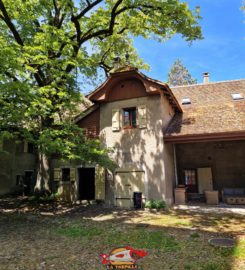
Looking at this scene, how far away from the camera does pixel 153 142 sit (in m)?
13.2

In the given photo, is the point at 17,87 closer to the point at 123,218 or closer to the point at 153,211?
the point at 123,218

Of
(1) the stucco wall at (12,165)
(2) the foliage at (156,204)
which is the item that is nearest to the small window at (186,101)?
(2) the foliage at (156,204)

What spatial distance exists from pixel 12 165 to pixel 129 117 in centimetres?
1156

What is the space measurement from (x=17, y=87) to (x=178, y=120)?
9509 mm

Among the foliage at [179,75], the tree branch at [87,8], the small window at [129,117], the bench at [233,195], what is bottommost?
the bench at [233,195]

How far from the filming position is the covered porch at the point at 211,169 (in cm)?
1488

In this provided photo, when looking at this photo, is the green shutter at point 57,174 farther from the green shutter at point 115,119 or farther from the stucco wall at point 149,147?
the green shutter at point 115,119

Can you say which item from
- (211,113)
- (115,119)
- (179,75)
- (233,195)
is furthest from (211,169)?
(179,75)

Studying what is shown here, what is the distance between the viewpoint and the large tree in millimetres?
10312

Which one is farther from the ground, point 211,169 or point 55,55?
point 55,55

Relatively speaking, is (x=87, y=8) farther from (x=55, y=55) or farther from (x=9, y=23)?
(x=9, y=23)

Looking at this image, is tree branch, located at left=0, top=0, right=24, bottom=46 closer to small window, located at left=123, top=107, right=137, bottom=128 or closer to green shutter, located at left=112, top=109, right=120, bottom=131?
green shutter, located at left=112, top=109, right=120, bottom=131

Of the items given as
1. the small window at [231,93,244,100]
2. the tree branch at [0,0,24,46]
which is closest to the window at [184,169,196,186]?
the small window at [231,93,244,100]

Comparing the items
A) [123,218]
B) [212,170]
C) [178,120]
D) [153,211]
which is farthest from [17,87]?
[212,170]
